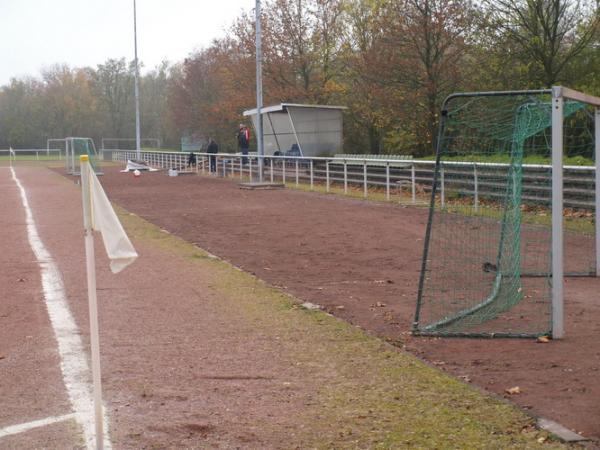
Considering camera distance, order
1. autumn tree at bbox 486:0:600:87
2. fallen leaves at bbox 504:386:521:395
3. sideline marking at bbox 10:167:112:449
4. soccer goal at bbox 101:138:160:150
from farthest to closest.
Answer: soccer goal at bbox 101:138:160:150, autumn tree at bbox 486:0:600:87, fallen leaves at bbox 504:386:521:395, sideline marking at bbox 10:167:112:449

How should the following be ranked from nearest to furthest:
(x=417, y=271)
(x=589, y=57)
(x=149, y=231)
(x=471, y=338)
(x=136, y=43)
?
(x=471, y=338) < (x=417, y=271) < (x=149, y=231) < (x=589, y=57) < (x=136, y=43)

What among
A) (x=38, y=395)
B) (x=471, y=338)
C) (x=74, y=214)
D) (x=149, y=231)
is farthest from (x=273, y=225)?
(x=38, y=395)

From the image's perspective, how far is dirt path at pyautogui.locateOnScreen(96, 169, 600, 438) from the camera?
6.41m

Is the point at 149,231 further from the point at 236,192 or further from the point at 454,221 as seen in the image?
the point at 236,192

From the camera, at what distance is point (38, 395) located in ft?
20.2

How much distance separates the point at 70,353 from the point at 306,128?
99.1 feet

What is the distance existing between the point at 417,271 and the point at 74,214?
483 inches

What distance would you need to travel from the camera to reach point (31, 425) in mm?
5492

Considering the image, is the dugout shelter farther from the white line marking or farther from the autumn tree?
the white line marking

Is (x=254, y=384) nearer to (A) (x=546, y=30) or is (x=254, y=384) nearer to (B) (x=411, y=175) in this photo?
(B) (x=411, y=175)

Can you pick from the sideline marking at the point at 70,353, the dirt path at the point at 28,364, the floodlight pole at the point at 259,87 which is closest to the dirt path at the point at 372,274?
the sideline marking at the point at 70,353

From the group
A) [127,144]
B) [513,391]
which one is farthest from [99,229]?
[127,144]

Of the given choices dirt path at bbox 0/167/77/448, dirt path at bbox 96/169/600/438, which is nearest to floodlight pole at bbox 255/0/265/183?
dirt path at bbox 96/169/600/438

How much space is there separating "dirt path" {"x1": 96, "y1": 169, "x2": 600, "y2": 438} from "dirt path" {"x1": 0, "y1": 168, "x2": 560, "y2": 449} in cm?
36
